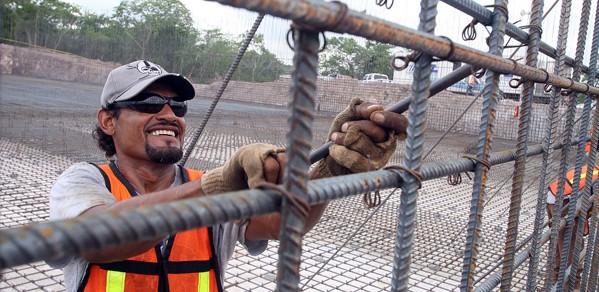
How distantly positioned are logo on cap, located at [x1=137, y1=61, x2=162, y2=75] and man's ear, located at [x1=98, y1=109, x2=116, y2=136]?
0.23 m

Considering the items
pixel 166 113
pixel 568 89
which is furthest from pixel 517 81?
pixel 166 113

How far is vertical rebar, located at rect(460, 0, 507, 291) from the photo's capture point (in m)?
1.32

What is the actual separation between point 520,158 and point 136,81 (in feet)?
4.71

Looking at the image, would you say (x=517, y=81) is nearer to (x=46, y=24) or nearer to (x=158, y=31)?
(x=158, y=31)

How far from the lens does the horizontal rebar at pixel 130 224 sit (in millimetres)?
505

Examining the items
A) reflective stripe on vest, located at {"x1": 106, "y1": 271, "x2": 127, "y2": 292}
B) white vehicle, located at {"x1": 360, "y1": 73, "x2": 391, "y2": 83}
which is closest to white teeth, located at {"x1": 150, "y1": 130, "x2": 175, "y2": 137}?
reflective stripe on vest, located at {"x1": 106, "y1": 271, "x2": 127, "y2": 292}

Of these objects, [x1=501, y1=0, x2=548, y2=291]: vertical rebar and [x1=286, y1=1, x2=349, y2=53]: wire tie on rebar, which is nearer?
[x1=286, y1=1, x2=349, y2=53]: wire tie on rebar

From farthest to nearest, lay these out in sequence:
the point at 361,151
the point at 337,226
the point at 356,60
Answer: the point at 356,60 → the point at 337,226 → the point at 361,151

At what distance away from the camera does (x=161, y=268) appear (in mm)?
1604

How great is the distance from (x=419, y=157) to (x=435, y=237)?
4224mm

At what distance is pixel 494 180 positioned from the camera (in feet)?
28.7

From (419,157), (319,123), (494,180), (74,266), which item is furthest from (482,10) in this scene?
(319,123)

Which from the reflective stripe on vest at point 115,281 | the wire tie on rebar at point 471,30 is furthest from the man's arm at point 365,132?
the reflective stripe on vest at point 115,281

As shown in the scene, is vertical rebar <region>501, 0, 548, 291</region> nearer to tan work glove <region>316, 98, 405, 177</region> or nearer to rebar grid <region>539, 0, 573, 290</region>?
rebar grid <region>539, 0, 573, 290</region>
